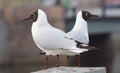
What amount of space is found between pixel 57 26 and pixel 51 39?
16304mm

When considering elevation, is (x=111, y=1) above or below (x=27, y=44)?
above

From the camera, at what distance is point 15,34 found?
20438 mm

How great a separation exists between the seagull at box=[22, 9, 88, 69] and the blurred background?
15.3 meters

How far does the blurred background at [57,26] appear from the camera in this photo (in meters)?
19.1

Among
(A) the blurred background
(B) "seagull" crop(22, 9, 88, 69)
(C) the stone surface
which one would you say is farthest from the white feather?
(A) the blurred background

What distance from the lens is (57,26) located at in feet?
64.4

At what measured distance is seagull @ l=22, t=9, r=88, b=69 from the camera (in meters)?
3.32

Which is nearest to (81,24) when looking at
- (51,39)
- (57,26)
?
(51,39)

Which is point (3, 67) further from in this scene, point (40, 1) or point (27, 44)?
point (40, 1)

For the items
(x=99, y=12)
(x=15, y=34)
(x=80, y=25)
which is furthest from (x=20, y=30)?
(x=80, y=25)

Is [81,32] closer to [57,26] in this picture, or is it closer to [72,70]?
[72,70]

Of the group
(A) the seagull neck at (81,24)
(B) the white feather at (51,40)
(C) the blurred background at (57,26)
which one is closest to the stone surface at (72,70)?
(B) the white feather at (51,40)

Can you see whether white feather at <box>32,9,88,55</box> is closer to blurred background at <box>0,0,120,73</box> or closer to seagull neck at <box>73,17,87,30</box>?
seagull neck at <box>73,17,87,30</box>

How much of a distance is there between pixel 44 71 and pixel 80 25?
45 centimetres
